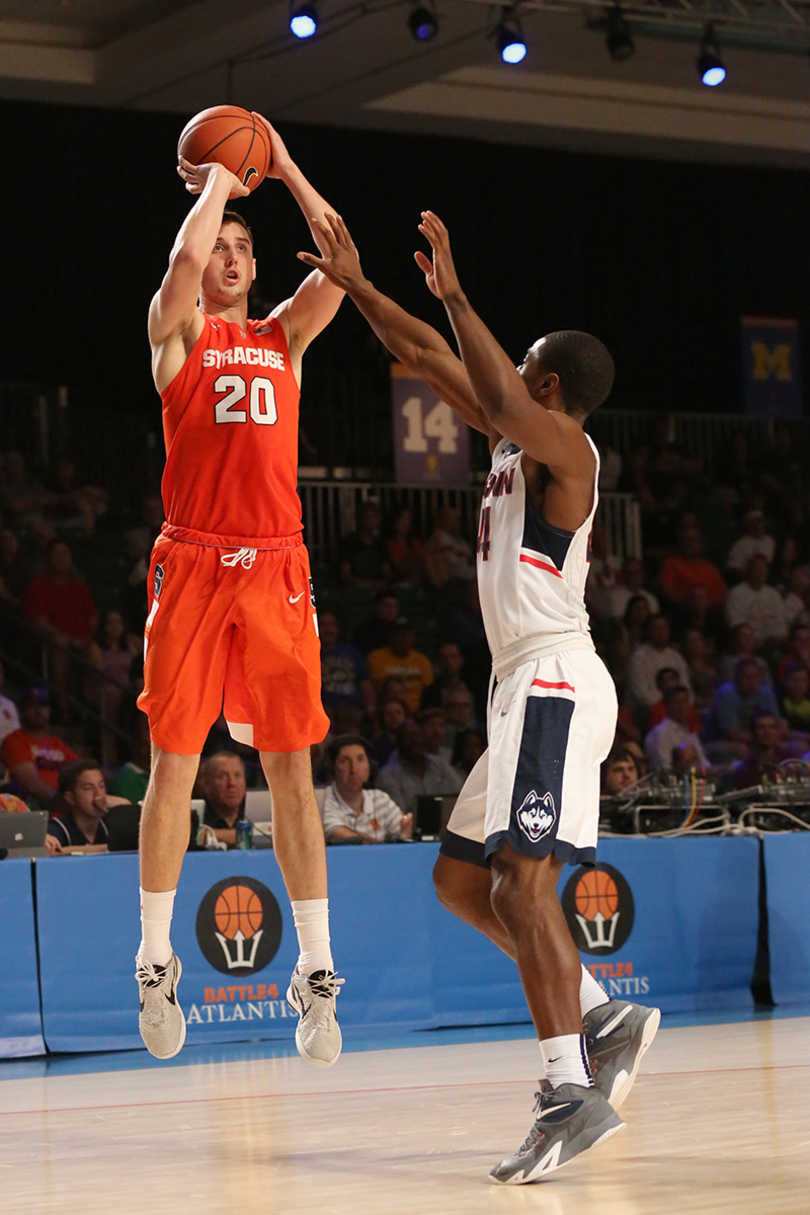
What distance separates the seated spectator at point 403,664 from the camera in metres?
11.1

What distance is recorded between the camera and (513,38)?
10.7 metres

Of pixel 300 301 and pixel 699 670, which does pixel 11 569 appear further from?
pixel 300 301

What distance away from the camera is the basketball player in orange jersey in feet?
14.4

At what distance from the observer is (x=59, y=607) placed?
10906 millimetres

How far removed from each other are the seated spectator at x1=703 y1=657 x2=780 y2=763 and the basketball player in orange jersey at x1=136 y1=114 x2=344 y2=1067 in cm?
719

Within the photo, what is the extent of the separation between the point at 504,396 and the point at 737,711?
820 cm

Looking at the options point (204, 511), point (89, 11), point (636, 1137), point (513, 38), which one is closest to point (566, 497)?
point (204, 511)

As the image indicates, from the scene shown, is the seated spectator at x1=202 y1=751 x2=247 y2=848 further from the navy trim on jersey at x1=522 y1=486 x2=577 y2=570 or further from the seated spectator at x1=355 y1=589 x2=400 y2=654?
the navy trim on jersey at x1=522 y1=486 x2=577 y2=570

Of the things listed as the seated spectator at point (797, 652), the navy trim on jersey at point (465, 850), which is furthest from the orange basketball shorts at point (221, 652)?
the seated spectator at point (797, 652)

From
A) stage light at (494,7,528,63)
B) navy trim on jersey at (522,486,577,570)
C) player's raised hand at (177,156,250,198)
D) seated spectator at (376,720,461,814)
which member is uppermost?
stage light at (494,7,528,63)

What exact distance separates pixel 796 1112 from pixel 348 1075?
1843 millimetres

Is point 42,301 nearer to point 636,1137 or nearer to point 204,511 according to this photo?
point 204,511

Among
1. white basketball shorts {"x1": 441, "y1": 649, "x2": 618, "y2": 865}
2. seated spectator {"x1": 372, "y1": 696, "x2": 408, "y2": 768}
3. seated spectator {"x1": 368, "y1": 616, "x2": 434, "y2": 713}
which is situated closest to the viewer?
white basketball shorts {"x1": 441, "y1": 649, "x2": 618, "y2": 865}

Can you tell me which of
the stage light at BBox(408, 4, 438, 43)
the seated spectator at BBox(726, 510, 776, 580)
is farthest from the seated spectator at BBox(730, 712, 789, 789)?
the stage light at BBox(408, 4, 438, 43)
